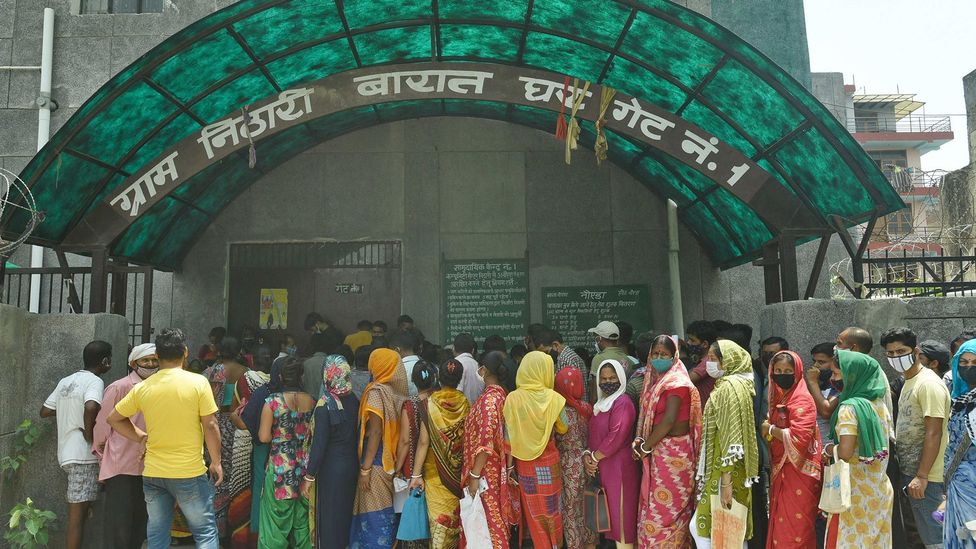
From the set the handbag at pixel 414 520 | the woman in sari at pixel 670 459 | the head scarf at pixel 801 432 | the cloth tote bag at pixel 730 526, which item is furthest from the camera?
the handbag at pixel 414 520

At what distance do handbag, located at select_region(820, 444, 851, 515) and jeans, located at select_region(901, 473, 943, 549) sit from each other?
2.80 feet

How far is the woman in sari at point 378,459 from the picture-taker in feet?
18.5

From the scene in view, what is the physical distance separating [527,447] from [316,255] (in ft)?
20.4

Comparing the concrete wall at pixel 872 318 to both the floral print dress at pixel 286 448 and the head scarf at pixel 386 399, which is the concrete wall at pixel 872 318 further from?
the floral print dress at pixel 286 448

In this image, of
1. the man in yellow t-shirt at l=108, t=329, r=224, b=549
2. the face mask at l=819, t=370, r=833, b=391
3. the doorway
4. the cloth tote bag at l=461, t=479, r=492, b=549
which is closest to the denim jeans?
the man in yellow t-shirt at l=108, t=329, r=224, b=549

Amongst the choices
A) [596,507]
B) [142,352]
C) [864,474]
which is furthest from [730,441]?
[142,352]

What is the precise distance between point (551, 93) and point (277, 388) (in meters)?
4.03

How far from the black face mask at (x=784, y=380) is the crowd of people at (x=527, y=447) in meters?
0.01

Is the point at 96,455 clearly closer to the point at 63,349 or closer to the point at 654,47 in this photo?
the point at 63,349

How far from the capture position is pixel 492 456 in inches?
220

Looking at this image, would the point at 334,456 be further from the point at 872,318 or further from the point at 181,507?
the point at 872,318

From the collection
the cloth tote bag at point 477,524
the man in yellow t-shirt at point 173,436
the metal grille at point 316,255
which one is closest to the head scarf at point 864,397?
the cloth tote bag at point 477,524

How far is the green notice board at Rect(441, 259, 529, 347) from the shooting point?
34.8ft

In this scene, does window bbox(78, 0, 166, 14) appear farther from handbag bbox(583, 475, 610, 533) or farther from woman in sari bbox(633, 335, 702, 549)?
woman in sari bbox(633, 335, 702, 549)
